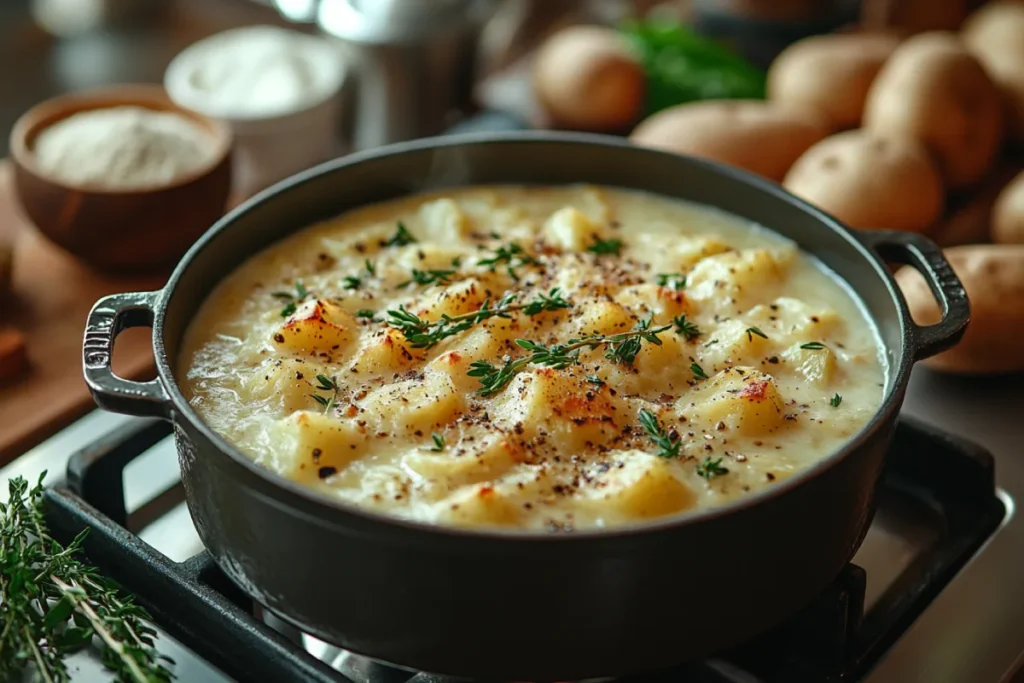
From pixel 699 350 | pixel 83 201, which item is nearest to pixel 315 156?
pixel 83 201

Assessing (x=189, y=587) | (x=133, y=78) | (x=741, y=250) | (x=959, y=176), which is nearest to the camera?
(x=189, y=587)

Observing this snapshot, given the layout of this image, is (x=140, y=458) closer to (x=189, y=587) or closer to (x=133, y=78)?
(x=189, y=587)

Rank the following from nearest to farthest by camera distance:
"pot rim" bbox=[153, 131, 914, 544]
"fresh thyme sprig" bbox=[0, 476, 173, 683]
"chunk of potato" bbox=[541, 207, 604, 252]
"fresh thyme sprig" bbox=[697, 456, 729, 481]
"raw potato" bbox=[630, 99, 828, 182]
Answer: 1. "pot rim" bbox=[153, 131, 914, 544]
2. "fresh thyme sprig" bbox=[0, 476, 173, 683]
3. "fresh thyme sprig" bbox=[697, 456, 729, 481]
4. "chunk of potato" bbox=[541, 207, 604, 252]
5. "raw potato" bbox=[630, 99, 828, 182]

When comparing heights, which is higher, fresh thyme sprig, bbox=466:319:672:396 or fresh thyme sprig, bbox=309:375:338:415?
fresh thyme sprig, bbox=466:319:672:396

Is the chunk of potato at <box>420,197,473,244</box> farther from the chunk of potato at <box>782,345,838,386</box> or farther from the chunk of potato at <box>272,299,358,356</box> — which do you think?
the chunk of potato at <box>782,345,838,386</box>

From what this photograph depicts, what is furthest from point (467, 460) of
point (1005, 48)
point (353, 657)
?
point (1005, 48)

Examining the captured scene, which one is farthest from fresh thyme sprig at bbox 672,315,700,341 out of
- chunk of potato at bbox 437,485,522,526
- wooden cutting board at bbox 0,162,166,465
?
wooden cutting board at bbox 0,162,166,465

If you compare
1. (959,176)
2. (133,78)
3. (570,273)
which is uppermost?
(570,273)
